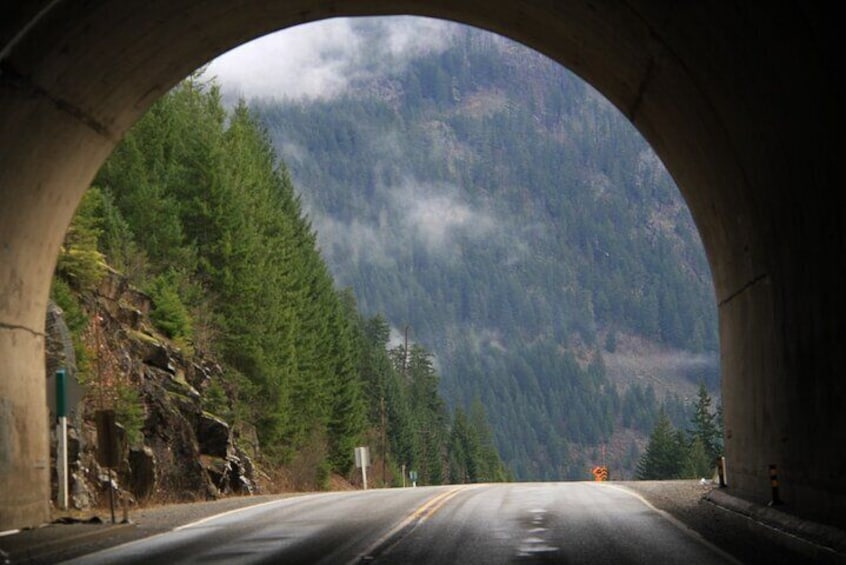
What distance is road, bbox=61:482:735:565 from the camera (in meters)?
13.8

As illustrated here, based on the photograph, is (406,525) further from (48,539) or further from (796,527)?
(796,527)

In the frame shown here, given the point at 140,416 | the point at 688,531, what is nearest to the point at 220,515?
the point at 140,416

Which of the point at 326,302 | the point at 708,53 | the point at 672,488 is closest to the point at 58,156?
the point at 708,53

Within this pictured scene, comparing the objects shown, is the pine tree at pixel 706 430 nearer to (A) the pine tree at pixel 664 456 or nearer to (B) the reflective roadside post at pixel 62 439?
(A) the pine tree at pixel 664 456

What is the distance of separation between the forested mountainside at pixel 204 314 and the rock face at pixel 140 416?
61mm

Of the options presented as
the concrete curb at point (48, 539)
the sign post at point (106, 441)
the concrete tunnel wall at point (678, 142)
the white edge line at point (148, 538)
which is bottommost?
the white edge line at point (148, 538)

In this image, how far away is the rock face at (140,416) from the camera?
24984 millimetres

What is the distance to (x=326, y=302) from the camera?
74375 millimetres

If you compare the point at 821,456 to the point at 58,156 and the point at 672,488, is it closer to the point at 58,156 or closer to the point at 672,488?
the point at 58,156

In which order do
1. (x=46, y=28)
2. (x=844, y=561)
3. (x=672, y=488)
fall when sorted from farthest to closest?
(x=672, y=488)
(x=46, y=28)
(x=844, y=561)

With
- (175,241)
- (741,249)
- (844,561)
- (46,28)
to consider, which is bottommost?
(844,561)

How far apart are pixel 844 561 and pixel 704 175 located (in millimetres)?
7191

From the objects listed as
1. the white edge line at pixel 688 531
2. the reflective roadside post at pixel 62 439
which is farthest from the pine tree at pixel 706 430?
the reflective roadside post at pixel 62 439

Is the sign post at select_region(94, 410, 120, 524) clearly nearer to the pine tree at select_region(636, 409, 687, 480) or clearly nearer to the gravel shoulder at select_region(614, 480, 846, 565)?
the gravel shoulder at select_region(614, 480, 846, 565)
